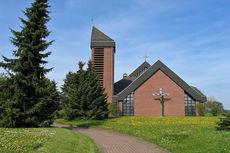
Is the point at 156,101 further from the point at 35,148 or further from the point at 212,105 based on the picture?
the point at 35,148

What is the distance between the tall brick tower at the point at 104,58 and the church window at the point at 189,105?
43.4ft

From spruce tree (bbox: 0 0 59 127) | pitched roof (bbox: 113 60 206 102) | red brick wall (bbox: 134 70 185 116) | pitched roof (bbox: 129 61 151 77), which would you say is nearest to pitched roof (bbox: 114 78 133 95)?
pitched roof (bbox: 113 60 206 102)

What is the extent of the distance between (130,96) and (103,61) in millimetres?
8315

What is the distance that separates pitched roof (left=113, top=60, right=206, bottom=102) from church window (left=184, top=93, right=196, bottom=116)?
0.92 m

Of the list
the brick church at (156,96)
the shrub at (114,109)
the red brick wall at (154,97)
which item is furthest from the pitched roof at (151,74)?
the shrub at (114,109)

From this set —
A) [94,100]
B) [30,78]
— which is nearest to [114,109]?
[94,100]

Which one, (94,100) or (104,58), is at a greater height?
(104,58)

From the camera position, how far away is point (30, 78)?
1485cm

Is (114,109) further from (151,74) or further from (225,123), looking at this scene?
(225,123)

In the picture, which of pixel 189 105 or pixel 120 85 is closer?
pixel 189 105

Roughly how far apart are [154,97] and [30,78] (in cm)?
2335

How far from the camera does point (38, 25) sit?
15.6 metres

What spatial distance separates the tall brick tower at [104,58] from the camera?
35.3 metres

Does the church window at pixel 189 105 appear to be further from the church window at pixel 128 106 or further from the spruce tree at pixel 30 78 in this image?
the spruce tree at pixel 30 78
